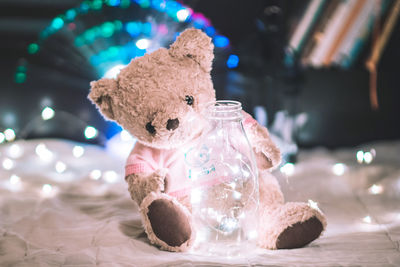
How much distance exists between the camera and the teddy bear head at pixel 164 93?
96 cm

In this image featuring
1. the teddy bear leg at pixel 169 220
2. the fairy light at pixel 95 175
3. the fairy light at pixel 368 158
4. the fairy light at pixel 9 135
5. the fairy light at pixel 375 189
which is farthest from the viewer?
the fairy light at pixel 9 135

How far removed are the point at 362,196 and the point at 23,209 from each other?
103cm

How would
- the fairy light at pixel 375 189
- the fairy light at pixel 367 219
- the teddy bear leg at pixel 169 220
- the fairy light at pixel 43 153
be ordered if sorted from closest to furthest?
the teddy bear leg at pixel 169 220 → the fairy light at pixel 367 219 → the fairy light at pixel 375 189 → the fairy light at pixel 43 153

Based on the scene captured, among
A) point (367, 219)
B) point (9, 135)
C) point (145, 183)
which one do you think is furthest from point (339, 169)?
point (9, 135)

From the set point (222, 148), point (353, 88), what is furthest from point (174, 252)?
point (353, 88)

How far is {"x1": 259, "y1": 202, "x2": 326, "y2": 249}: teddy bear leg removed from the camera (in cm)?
94

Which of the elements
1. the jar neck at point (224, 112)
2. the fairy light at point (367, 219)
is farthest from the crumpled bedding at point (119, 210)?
the jar neck at point (224, 112)

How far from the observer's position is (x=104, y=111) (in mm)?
1037

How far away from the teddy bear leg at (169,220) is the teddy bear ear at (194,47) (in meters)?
0.32

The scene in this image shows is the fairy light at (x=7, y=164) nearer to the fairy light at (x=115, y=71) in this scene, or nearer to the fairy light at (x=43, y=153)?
the fairy light at (x=43, y=153)

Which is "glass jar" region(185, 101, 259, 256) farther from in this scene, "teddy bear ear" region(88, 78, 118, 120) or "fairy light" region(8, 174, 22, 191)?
"fairy light" region(8, 174, 22, 191)

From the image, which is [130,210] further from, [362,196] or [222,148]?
[362,196]

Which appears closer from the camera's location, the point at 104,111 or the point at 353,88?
the point at 104,111

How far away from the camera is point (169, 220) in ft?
3.08
